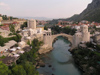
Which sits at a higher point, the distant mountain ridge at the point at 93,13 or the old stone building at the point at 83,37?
the distant mountain ridge at the point at 93,13

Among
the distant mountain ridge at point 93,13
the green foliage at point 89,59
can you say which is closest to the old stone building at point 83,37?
the green foliage at point 89,59

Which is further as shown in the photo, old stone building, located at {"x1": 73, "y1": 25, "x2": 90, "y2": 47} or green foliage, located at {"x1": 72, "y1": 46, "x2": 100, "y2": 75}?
old stone building, located at {"x1": 73, "y1": 25, "x2": 90, "y2": 47}

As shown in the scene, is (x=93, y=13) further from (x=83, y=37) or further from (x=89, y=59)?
(x=89, y=59)

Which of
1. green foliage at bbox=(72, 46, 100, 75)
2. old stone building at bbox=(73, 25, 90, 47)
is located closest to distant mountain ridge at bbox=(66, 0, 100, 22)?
old stone building at bbox=(73, 25, 90, 47)

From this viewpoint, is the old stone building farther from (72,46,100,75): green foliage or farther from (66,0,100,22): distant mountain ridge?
(66,0,100,22): distant mountain ridge

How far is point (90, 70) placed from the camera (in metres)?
7.32

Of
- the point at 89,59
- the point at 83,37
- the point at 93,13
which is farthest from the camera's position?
the point at 93,13

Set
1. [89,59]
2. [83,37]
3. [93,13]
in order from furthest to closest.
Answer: [93,13]
[83,37]
[89,59]

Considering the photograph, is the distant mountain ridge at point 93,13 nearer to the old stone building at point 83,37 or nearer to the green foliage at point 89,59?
the old stone building at point 83,37

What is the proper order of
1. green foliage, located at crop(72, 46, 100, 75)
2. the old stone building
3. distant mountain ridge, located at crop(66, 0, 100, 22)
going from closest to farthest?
green foliage, located at crop(72, 46, 100, 75) < the old stone building < distant mountain ridge, located at crop(66, 0, 100, 22)

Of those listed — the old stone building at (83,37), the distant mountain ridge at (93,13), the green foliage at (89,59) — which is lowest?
the green foliage at (89,59)

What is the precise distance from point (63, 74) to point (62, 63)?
2.02 metres

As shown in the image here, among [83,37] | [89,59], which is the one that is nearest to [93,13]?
[83,37]

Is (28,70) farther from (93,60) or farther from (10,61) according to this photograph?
(93,60)
